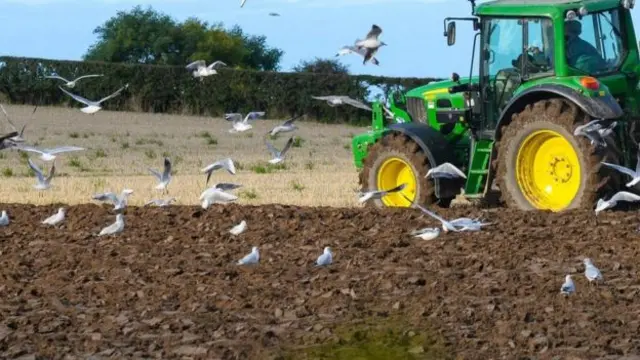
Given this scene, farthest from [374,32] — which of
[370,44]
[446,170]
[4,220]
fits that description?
[4,220]

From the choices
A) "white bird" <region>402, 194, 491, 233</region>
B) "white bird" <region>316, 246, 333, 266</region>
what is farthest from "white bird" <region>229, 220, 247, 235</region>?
"white bird" <region>316, 246, 333, 266</region>

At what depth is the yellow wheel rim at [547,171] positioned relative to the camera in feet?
43.3

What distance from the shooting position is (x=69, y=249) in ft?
35.2

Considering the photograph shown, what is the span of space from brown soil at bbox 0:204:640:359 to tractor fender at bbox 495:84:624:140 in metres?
0.85

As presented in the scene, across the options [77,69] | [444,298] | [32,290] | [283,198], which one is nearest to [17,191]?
[283,198]

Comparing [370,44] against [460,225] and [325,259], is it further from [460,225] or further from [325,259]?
[325,259]

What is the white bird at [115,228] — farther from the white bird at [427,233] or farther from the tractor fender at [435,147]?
the tractor fender at [435,147]

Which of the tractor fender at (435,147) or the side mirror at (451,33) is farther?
the tractor fender at (435,147)

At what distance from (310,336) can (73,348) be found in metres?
1.21

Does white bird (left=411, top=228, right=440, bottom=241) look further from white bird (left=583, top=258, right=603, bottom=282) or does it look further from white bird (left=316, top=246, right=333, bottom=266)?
white bird (left=583, top=258, right=603, bottom=282)

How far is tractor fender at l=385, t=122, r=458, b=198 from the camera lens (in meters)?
14.1

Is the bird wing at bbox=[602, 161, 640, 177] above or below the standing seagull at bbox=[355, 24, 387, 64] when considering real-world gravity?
below

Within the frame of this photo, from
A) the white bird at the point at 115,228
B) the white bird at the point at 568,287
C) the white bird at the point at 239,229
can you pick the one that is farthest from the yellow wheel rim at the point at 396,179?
the white bird at the point at 568,287

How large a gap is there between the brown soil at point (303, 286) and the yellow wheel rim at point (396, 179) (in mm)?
2064
